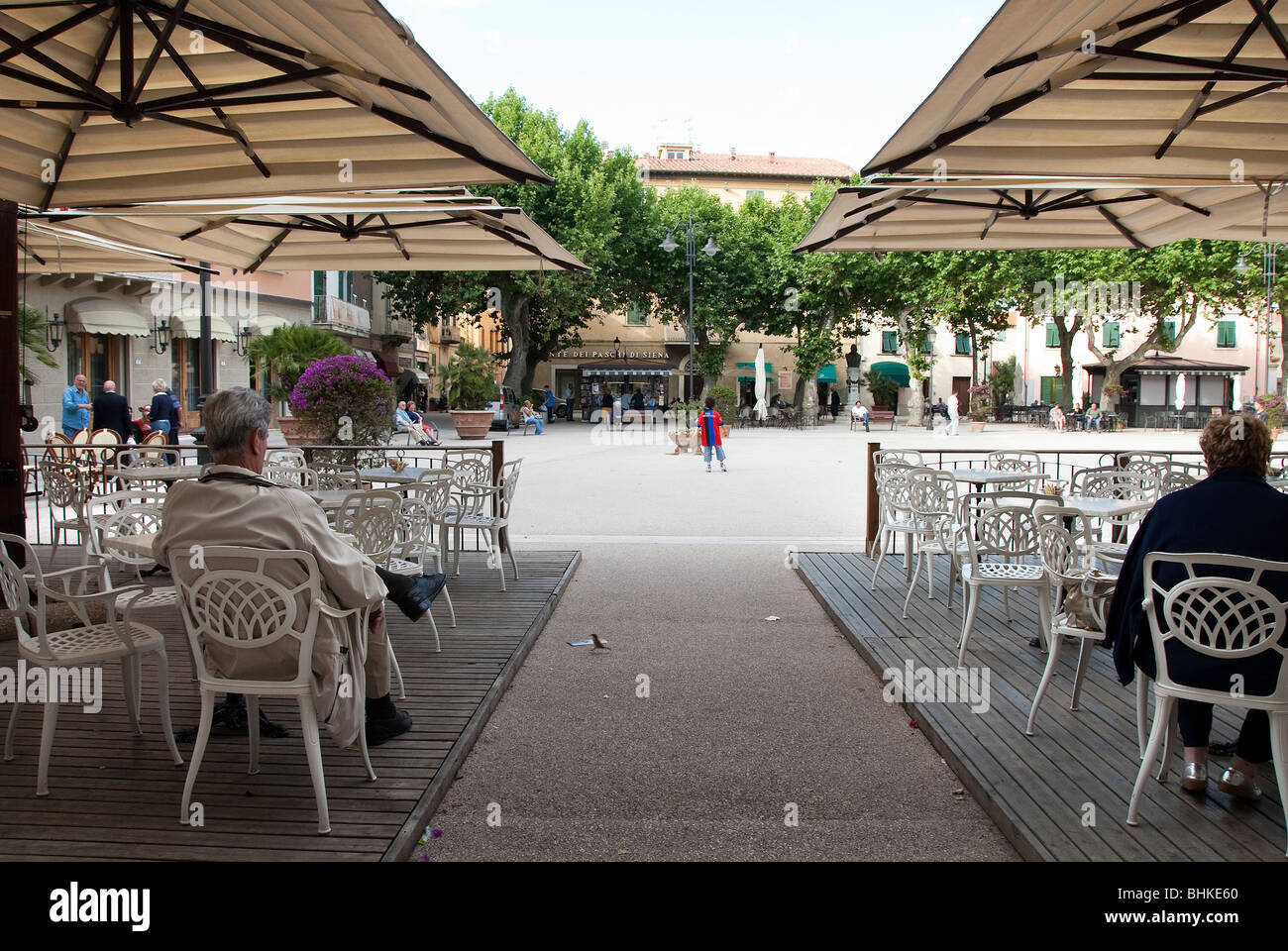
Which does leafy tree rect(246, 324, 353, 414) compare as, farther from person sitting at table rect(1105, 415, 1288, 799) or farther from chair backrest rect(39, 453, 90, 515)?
person sitting at table rect(1105, 415, 1288, 799)

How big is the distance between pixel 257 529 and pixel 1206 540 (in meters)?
3.33

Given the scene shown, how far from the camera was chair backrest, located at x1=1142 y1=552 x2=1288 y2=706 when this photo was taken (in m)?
3.25

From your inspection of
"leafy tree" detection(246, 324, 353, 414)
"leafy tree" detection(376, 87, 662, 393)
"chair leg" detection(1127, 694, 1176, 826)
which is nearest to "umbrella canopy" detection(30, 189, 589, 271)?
"chair leg" detection(1127, 694, 1176, 826)

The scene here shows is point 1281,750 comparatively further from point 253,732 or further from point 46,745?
point 46,745

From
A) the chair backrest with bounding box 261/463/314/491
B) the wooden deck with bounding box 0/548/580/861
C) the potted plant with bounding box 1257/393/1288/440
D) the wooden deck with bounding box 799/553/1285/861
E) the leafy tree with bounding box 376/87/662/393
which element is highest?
the leafy tree with bounding box 376/87/662/393

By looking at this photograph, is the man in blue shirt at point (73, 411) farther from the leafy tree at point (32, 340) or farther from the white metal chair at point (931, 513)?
the white metal chair at point (931, 513)

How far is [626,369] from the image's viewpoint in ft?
172

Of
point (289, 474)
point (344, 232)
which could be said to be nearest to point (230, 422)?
point (344, 232)

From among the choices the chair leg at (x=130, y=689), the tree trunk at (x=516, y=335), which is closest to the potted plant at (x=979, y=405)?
the tree trunk at (x=516, y=335)

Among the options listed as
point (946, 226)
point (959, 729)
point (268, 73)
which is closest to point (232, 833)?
point (959, 729)

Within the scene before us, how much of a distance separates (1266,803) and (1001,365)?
167ft

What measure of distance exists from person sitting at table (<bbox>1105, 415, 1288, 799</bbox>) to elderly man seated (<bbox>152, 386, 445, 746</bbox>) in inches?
109

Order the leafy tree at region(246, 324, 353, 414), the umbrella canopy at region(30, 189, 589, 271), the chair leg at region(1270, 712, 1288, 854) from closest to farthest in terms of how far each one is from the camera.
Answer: the chair leg at region(1270, 712, 1288, 854) < the umbrella canopy at region(30, 189, 589, 271) < the leafy tree at region(246, 324, 353, 414)
